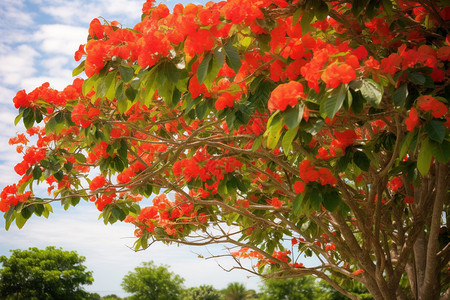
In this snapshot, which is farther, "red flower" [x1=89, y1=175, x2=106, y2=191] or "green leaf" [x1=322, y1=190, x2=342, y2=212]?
"red flower" [x1=89, y1=175, x2=106, y2=191]

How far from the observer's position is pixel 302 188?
97.9 inches

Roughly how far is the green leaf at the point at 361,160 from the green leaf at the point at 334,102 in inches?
36.5

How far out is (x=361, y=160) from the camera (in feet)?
8.33

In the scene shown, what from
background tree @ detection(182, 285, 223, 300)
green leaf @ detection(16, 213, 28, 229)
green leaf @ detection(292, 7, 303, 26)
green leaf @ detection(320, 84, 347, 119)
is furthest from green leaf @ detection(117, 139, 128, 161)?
background tree @ detection(182, 285, 223, 300)

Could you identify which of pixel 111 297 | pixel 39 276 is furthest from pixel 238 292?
pixel 39 276

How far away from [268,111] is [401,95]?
1.01 metres

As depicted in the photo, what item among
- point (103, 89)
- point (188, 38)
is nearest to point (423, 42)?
point (188, 38)

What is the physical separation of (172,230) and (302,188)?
2204mm

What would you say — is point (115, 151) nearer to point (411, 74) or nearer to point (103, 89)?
point (103, 89)

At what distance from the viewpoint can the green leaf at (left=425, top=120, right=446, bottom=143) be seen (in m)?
1.72

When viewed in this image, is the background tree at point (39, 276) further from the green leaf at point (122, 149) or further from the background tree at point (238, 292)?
the green leaf at point (122, 149)

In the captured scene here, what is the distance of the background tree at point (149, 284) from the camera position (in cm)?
3055

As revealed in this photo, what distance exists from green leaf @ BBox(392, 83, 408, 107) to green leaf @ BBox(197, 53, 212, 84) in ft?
2.70

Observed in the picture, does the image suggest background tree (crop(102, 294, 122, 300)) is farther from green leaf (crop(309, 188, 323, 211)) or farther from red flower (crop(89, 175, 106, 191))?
green leaf (crop(309, 188, 323, 211))
